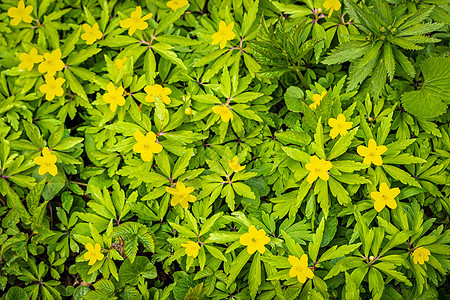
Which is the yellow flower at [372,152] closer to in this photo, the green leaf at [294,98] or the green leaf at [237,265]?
the green leaf at [294,98]

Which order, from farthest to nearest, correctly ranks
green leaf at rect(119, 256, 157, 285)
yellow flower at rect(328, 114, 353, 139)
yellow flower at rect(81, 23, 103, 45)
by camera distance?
yellow flower at rect(81, 23, 103, 45) < green leaf at rect(119, 256, 157, 285) < yellow flower at rect(328, 114, 353, 139)

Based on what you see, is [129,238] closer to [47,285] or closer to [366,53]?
[47,285]

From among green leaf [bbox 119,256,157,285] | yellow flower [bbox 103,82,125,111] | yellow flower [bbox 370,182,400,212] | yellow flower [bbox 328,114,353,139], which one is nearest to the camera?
yellow flower [bbox 370,182,400,212]

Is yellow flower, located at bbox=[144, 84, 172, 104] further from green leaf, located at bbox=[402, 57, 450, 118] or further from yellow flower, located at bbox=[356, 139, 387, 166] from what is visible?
green leaf, located at bbox=[402, 57, 450, 118]

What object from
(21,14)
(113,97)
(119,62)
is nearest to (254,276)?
(113,97)

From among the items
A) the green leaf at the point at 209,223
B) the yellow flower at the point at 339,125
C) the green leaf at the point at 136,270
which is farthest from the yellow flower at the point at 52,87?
the yellow flower at the point at 339,125

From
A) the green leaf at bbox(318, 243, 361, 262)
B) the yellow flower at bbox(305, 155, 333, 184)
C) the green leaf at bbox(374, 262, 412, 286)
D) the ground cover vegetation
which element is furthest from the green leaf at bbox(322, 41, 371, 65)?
the green leaf at bbox(374, 262, 412, 286)
